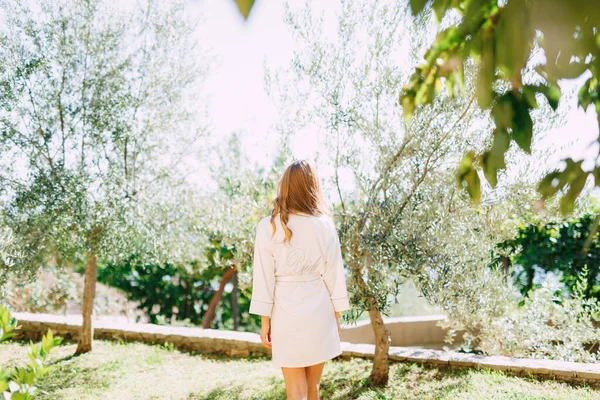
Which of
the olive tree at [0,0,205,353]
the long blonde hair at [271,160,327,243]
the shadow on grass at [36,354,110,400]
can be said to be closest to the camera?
the long blonde hair at [271,160,327,243]

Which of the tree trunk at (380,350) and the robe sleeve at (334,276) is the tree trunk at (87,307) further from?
the robe sleeve at (334,276)

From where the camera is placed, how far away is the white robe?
3.64 m

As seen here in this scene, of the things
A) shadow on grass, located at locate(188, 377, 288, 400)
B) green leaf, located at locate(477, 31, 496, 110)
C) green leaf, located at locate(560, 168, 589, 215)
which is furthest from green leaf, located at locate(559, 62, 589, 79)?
shadow on grass, located at locate(188, 377, 288, 400)

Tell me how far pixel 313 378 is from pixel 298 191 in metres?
1.38

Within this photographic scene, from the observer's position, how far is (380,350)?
17.6ft

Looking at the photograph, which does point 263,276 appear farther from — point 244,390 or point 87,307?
point 87,307

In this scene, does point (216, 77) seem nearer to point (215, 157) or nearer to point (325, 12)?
point (215, 157)

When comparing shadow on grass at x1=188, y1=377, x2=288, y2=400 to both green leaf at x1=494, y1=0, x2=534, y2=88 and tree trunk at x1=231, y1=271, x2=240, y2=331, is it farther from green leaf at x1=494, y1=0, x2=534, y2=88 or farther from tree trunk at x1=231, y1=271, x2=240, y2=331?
green leaf at x1=494, y1=0, x2=534, y2=88

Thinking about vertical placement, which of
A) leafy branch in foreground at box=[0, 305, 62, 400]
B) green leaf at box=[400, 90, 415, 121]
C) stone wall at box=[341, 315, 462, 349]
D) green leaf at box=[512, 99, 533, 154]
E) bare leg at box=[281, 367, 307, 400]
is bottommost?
stone wall at box=[341, 315, 462, 349]

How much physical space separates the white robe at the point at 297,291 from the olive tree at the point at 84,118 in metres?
2.96

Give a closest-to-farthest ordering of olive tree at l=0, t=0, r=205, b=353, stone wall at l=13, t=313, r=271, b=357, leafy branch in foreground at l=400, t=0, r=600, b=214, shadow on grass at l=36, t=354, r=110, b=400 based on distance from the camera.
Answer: leafy branch in foreground at l=400, t=0, r=600, b=214
shadow on grass at l=36, t=354, r=110, b=400
olive tree at l=0, t=0, r=205, b=353
stone wall at l=13, t=313, r=271, b=357

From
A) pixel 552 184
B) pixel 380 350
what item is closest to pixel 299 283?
pixel 380 350

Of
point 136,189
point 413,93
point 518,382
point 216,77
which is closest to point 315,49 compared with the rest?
point 216,77

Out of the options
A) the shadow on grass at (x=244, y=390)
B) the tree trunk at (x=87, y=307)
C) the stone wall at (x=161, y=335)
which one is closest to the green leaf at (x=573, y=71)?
the shadow on grass at (x=244, y=390)
